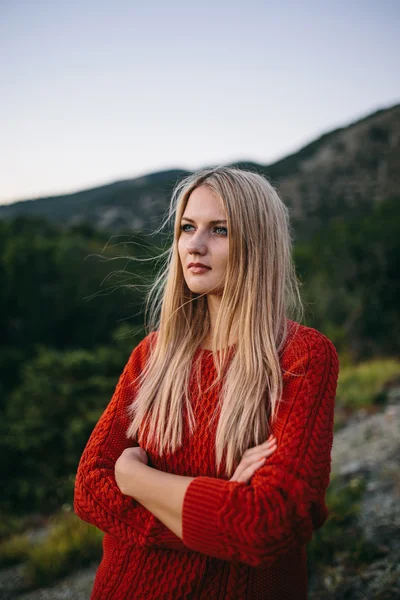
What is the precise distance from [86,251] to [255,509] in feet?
74.2

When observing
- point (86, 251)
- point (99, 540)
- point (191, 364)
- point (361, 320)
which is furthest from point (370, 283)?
point (86, 251)

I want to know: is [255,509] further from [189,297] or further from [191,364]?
[189,297]

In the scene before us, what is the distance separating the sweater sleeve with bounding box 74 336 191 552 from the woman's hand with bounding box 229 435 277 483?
1.06 ft

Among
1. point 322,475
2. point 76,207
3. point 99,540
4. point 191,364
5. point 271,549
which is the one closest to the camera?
Answer: point 271,549

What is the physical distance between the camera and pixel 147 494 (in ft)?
4.57

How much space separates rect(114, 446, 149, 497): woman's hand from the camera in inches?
57.2

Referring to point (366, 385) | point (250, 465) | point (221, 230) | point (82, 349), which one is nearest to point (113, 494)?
point (250, 465)

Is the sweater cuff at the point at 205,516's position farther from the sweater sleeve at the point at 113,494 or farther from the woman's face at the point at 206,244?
the woman's face at the point at 206,244

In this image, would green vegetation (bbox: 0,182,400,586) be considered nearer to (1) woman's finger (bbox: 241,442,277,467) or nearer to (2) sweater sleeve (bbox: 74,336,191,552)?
(2) sweater sleeve (bbox: 74,336,191,552)

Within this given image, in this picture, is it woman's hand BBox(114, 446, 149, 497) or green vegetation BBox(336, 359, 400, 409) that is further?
green vegetation BBox(336, 359, 400, 409)

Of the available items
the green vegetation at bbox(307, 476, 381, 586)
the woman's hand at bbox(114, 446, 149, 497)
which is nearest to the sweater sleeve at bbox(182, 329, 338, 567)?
the woman's hand at bbox(114, 446, 149, 497)

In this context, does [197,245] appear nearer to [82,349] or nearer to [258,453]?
[258,453]

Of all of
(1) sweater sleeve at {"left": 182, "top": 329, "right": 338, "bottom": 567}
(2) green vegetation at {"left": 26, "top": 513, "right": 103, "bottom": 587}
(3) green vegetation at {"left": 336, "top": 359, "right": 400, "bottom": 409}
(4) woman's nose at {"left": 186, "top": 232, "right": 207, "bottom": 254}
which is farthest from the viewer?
(3) green vegetation at {"left": 336, "top": 359, "right": 400, "bottom": 409}

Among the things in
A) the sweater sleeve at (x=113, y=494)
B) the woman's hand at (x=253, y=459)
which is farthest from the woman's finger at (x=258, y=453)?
the sweater sleeve at (x=113, y=494)
